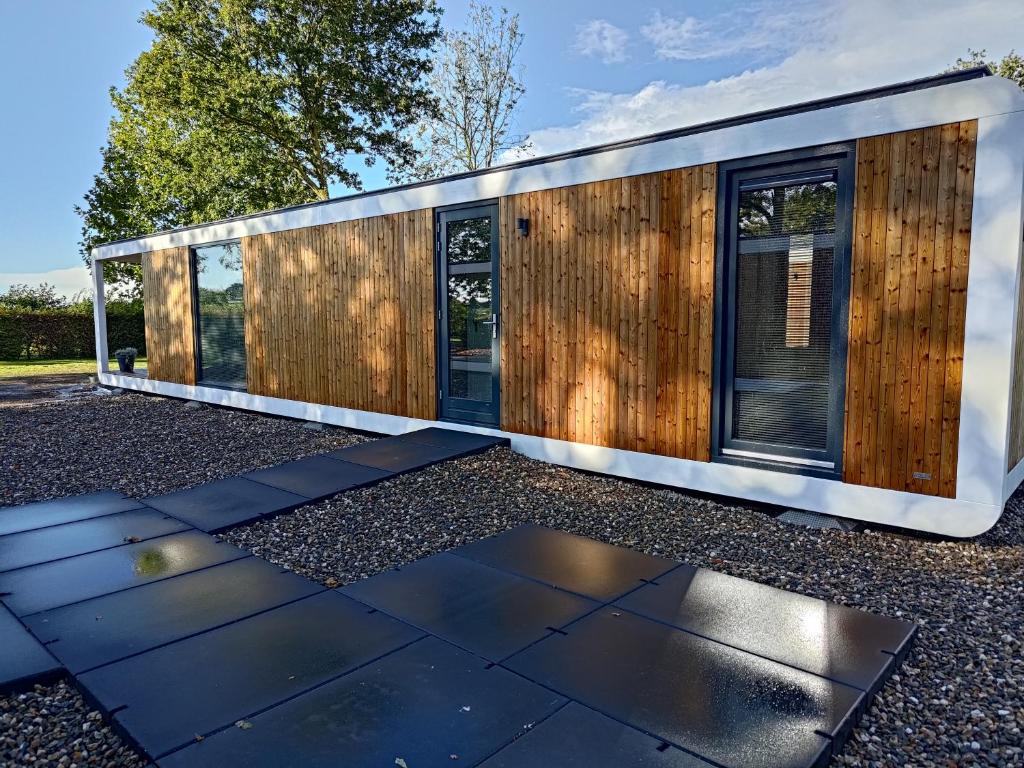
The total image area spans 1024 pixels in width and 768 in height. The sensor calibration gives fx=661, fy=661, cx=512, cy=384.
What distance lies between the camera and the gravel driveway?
2041 millimetres

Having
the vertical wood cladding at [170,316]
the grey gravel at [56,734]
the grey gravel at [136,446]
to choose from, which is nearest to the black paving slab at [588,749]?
the grey gravel at [56,734]

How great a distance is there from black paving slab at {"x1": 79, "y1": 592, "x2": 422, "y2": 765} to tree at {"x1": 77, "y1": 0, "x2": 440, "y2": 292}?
16.5 metres

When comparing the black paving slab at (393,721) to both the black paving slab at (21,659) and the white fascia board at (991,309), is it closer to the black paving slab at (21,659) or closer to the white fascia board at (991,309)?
the black paving slab at (21,659)

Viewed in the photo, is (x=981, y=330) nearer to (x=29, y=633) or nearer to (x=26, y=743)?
(x=26, y=743)

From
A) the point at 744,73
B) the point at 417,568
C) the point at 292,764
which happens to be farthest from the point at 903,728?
the point at 744,73

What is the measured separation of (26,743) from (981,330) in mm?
4514

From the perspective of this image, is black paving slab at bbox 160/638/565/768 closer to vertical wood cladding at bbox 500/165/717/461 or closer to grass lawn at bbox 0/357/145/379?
vertical wood cladding at bbox 500/165/717/461

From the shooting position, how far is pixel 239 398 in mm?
8797

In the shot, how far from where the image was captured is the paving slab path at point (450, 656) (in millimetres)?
1892

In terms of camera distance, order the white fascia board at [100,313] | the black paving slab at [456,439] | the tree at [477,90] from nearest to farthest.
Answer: the black paving slab at [456,439] → the white fascia board at [100,313] → the tree at [477,90]

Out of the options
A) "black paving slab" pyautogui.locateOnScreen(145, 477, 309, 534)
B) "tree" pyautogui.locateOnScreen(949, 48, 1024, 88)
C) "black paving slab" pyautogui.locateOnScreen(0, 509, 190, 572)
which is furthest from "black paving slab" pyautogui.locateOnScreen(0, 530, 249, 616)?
"tree" pyautogui.locateOnScreen(949, 48, 1024, 88)

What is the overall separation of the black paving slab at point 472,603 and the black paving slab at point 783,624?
0.35m

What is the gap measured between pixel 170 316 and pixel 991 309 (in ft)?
32.8

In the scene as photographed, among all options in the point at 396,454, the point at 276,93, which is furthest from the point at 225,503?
the point at 276,93
